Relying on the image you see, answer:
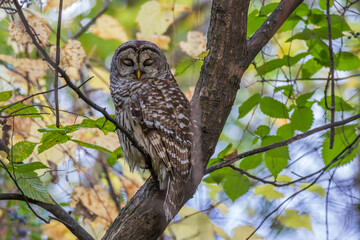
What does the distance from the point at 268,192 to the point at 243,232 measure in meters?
0.42

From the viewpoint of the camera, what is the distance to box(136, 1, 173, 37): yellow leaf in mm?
4375

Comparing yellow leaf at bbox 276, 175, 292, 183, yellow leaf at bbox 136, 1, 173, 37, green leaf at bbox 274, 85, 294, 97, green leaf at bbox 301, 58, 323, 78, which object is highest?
yellow leaf at bbox 136, 1, 173, 37

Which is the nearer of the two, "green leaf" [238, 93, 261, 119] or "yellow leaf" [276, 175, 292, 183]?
"green leaf" [238, 93, 261, 119]

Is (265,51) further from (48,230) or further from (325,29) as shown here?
(48,230)

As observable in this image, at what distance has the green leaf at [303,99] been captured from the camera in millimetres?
2979

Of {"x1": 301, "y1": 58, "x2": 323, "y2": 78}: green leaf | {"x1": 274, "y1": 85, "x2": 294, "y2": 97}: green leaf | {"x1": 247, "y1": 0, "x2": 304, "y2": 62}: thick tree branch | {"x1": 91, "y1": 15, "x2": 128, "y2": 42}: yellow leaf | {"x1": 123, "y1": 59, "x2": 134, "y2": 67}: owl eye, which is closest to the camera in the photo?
{"x1": 247, "y1": 0, "x2": 304, "y2": 62}: thick tree branch

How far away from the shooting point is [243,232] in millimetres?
2615

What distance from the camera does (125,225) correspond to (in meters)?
2.66

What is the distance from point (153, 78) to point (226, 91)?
78cm

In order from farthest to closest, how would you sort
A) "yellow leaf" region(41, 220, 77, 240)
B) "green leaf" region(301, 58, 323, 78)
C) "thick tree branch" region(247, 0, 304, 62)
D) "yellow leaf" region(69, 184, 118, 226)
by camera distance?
"yellow leaf" region(41, 220, 77, 240)
"yellow leaf" region(69, 184, 118, 226)
"green leaf" region(301, 58, 323, 78)
"thick tree branch" region(247, 0, 304, 62)

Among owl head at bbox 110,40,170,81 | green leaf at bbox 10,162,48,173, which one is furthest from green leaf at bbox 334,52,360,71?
green leaf at bbox 10,162,48,173

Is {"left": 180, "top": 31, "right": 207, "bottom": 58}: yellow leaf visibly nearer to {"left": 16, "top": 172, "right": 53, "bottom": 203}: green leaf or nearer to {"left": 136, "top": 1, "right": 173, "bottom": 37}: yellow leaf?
{"left": 136, "top": 1, "right": 173, "bottom": 37}: yellow leaf

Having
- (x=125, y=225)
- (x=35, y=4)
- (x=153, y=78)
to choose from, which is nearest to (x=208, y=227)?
(x=125, y=225)

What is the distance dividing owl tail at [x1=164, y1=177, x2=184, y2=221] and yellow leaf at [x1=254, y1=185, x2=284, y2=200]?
0.57m
